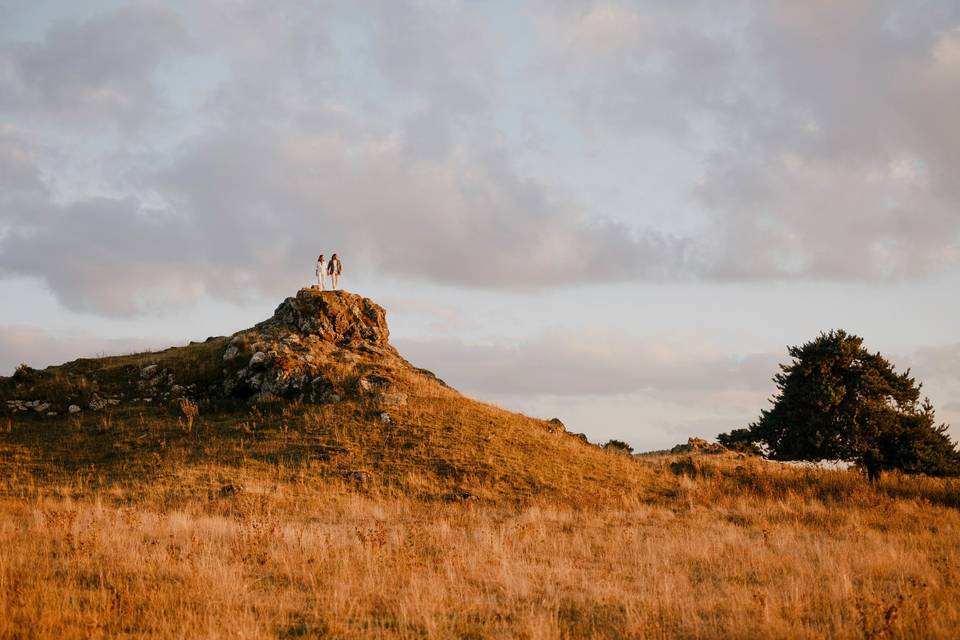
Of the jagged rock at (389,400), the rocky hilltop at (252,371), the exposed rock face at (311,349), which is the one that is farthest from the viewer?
the exposed rock face at (311,349)

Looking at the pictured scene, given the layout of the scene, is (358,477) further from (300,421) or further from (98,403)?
(98,403)

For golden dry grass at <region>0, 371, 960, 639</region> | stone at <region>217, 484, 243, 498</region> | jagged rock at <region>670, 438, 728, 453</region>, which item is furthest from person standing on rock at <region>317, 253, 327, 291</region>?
jagged rock at <region>670, 438, 728, 453</region>

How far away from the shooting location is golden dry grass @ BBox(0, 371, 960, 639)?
9422mm

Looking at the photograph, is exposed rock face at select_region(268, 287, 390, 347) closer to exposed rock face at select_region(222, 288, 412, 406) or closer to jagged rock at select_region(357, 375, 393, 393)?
exposed rock face at select_region(222, 288, 412, 406)

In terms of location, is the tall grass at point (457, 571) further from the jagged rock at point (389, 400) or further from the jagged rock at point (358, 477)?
the jagged rock at point (389, 400)

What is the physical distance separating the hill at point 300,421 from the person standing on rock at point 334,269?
4.01 feet

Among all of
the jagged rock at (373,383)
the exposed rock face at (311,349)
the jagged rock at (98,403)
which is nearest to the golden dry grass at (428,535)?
the jagged rock at (98,403)

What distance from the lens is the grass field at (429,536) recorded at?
30.9ft

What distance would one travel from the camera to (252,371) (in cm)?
3566

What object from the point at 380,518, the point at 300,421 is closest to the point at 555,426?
the point at 300,421

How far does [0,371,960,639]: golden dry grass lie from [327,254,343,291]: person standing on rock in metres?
11.3

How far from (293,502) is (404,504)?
4.03 metres

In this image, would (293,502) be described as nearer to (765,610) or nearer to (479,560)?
(479,560)

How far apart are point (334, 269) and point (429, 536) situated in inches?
1134
